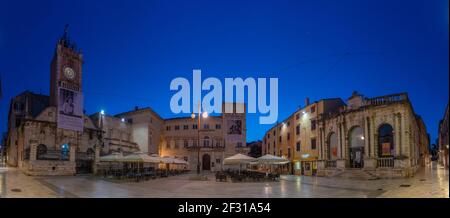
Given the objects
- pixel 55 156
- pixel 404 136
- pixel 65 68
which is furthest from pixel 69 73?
pixel 404 136

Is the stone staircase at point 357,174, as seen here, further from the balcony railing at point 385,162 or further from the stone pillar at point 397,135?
the stone pillar at point 397,135

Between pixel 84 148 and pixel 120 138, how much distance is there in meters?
10.7

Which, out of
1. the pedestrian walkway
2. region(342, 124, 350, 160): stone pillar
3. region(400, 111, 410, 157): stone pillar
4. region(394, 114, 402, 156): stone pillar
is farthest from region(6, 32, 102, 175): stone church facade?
region(400, 111, 410, 157): stone pillar

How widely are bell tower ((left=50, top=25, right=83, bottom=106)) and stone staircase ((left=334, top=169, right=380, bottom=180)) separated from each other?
108 ft

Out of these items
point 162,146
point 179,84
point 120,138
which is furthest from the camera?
point 162,146

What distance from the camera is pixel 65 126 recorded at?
139ft

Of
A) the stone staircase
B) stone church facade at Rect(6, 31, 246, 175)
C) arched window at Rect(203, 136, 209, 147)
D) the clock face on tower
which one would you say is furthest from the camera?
arched window at Rect(203, 136, 209, 147)

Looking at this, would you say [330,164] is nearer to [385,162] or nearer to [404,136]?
[385,162]

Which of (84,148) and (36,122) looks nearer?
(36,122)

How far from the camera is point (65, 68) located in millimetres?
43719

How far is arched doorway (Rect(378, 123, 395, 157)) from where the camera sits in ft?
102

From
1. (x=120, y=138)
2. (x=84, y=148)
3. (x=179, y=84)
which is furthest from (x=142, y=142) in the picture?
(x=179, y=84)

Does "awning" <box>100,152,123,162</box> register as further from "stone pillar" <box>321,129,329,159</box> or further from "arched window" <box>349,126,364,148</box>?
"arched window" <box>349,126,364,148</box>

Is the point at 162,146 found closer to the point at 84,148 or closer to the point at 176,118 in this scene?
the point at 176,118
